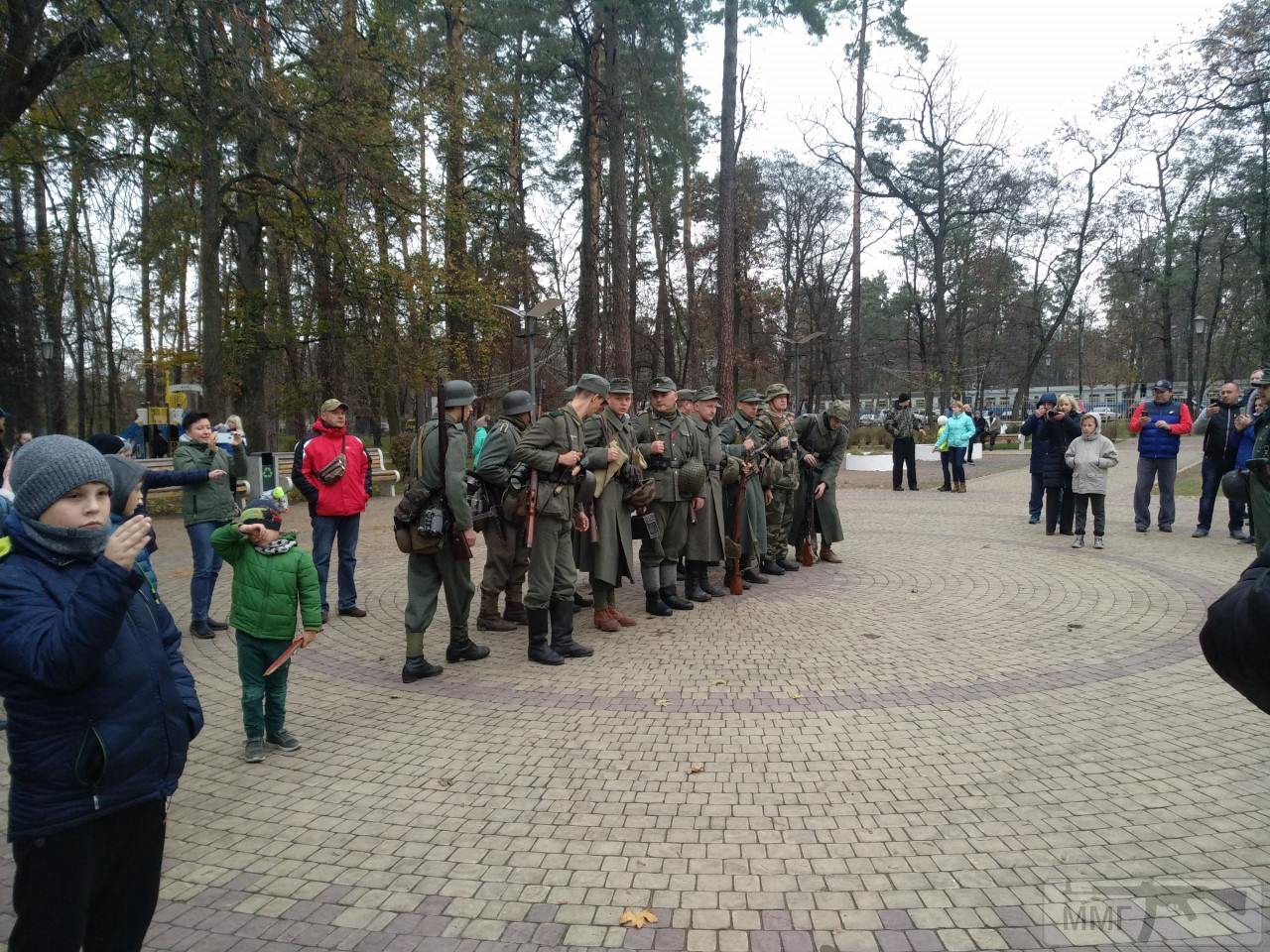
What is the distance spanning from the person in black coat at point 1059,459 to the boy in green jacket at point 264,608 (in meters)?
10.2

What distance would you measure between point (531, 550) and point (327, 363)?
17.1 m

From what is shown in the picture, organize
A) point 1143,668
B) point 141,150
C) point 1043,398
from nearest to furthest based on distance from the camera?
point 1143,668 < point 1043,398 < point 141,150

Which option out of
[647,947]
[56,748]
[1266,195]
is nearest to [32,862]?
[56,748]

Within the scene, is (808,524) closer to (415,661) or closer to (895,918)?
(415,661)

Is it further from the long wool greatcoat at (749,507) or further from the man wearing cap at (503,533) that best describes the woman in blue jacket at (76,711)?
the long wool greatcoat at (749,507)

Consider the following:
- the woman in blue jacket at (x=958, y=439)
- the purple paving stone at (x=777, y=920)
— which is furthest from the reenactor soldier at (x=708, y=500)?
the woman in blue jacket at (x=958, y=439)

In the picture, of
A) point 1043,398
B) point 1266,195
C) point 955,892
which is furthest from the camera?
point 1266,195

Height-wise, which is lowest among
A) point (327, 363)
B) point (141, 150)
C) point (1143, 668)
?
point (1143, 668)

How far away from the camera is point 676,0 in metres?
15.4

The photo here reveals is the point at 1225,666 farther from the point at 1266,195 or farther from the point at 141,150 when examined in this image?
the point at 1266,195

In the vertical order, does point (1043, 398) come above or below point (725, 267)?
below

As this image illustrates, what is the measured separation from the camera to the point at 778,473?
27.3 feet
